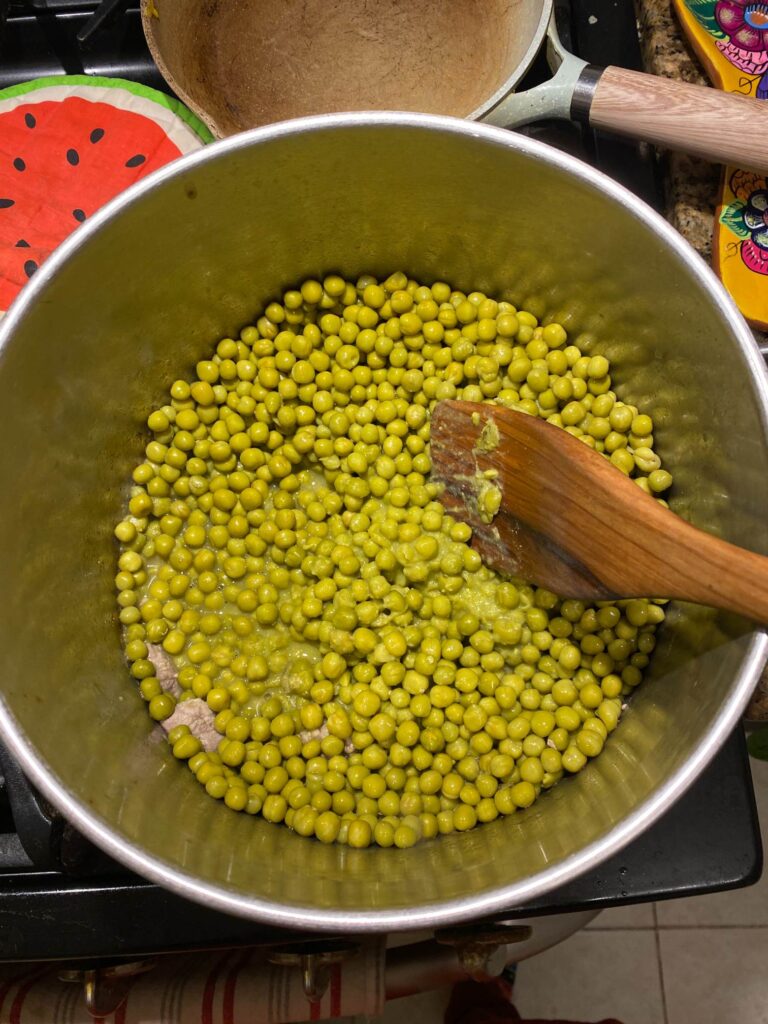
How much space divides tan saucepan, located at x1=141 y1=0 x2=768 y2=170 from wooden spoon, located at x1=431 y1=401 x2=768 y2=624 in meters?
0.76

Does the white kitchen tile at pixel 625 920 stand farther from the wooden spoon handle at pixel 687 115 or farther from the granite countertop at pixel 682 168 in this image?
the wooden spoon handle at pixel 687 115

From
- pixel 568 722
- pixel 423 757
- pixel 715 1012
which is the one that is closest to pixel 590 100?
pixel 568 722

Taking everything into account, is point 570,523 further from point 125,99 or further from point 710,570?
point 125,99

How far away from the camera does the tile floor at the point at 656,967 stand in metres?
2.56

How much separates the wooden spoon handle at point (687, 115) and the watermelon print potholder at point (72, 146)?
1009 millimetres

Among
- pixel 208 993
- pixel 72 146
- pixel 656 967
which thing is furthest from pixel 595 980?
pixel 72 146

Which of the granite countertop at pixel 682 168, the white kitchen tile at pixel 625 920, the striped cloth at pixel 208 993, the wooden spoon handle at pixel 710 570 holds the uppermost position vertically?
the granite countertop at pixel 682 168

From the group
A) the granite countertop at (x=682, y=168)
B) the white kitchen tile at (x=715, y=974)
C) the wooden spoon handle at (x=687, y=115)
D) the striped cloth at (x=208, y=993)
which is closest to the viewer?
the wooden spoon handle at (x=687, y=115)

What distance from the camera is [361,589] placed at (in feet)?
5.27

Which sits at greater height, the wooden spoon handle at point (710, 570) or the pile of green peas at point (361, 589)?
the wooden spoon handle at point (710, 570)

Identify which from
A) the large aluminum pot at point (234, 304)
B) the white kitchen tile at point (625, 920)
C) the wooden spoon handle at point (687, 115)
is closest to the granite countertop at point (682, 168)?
the wooden spoon handle at point (687, 115)

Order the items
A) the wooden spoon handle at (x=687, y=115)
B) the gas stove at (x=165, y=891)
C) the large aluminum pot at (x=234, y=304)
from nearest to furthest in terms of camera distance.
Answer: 1. the large aluminum pot at (x=234, y=304)
2. the gas stove at (x=165, y=891)
3. the wooden spoon handle at (x=687, y=115)

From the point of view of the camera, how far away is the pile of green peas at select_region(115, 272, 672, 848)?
5.10ft

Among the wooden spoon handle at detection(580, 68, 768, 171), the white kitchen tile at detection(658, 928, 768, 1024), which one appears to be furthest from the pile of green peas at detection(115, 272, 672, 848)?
the white kitchen tile at detection(658, 928, 768, 1024)
